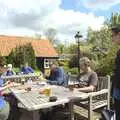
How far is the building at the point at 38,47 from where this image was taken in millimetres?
38969

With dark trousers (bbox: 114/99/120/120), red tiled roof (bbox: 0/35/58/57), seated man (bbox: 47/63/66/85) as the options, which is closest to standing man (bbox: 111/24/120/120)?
dark trousers (bbox: 114/99/120/120)

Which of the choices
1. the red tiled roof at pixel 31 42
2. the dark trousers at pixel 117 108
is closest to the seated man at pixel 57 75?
the dark trousers at pixel 117 108

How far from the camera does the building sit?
128 ft

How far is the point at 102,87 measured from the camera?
23.1ft

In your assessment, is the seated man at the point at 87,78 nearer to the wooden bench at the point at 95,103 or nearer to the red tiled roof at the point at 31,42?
the wooden bench at the point at 95,103

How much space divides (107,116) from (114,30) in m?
1.16

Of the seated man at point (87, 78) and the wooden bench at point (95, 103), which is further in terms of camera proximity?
the seated man at point (87, 78)

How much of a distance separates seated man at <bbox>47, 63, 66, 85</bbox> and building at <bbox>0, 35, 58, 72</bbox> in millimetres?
29069

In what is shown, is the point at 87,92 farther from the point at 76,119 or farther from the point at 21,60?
the point at 21,60

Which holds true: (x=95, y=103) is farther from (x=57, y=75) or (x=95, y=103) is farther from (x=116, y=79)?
(x=57, y=75)

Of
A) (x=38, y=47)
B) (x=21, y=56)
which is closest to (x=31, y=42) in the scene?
(x=38, y=47)

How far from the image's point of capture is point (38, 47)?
A: 4072cm

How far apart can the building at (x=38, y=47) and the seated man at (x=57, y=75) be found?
29069 millimetres

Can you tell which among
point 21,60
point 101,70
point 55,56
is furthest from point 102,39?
point 101,70
